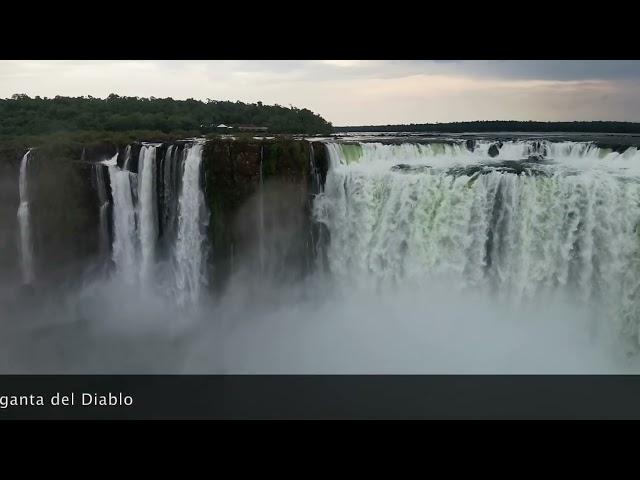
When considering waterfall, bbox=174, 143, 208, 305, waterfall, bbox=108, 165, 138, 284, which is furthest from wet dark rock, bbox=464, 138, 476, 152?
waterfall, bbox=108, 165, 138, 284

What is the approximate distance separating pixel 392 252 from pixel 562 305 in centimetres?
331

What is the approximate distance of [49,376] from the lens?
8.36m

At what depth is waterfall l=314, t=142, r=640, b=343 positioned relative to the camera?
1040 cm

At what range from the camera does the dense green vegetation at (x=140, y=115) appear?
518 inches

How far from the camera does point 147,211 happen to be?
12.1 m

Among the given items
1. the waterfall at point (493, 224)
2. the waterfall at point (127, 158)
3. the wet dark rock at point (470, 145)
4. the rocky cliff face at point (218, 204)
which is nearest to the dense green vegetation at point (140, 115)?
the rocky cliff face at point (218, 204)

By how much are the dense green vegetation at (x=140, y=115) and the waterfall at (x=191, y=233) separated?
2330 millimetres

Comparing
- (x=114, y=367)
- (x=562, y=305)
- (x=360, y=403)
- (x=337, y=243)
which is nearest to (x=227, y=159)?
(x=337, y=243)

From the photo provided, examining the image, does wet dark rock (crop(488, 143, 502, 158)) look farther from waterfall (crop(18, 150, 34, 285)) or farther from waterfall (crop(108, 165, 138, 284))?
waterfall (crop(18, 150, 34, 285))

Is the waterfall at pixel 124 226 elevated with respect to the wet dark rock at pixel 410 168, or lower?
lower

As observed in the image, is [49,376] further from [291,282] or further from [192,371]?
[291,282]

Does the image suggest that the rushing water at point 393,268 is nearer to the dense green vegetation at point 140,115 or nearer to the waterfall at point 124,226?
the waterfall at point 124,226

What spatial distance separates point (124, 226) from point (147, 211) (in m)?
0.64

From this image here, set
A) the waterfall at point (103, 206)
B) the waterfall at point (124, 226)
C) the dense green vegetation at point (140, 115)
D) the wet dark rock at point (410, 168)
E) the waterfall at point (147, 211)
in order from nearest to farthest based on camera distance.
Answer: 1. the wet dark rock at point (410, 168)
2. the waterfall at point (147, 211)
3. the waterfall at point (124, 226)
4. the waterfall at point (103, 206)
5. the dense green vegetation at point (140, 115)
